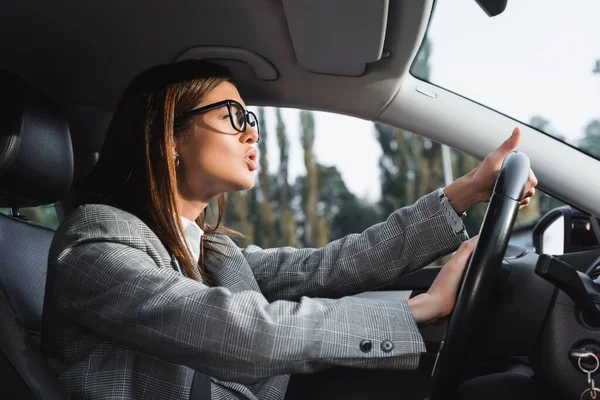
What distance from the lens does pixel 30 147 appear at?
5.07 ft

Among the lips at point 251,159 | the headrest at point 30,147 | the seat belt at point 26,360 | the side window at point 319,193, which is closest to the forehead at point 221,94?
the lips at point 251,159

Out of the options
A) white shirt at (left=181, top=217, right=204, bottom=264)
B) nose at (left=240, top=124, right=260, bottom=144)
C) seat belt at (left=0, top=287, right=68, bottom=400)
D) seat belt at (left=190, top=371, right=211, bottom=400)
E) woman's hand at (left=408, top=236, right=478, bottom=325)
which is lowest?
seat belt at (left=190, top=371, right=211, bottom=400)

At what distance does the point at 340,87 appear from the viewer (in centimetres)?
187

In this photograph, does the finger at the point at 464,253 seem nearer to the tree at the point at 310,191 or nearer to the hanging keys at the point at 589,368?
the hanging keys at the point at 589,368

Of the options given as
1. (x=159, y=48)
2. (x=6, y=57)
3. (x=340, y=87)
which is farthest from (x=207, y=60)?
(x=6, y=57)

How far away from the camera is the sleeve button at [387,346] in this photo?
1090 millimetres

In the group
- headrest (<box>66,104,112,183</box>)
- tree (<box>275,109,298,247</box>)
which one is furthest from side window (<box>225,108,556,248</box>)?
headrest (<box>66,104,112,183</box>)

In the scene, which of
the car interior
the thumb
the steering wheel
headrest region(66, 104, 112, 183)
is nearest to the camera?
the steering wheel

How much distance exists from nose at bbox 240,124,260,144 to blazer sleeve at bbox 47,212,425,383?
1.84 feet

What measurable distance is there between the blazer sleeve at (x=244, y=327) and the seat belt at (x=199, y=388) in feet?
0.55

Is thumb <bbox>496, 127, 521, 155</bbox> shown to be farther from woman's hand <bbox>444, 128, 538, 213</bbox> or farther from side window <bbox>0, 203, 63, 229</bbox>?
side window <bbox>0, 203, 63, 229</bbox>

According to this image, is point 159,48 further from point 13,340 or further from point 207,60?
point 13,340

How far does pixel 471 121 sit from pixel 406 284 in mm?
515

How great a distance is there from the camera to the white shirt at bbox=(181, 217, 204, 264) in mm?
1733
